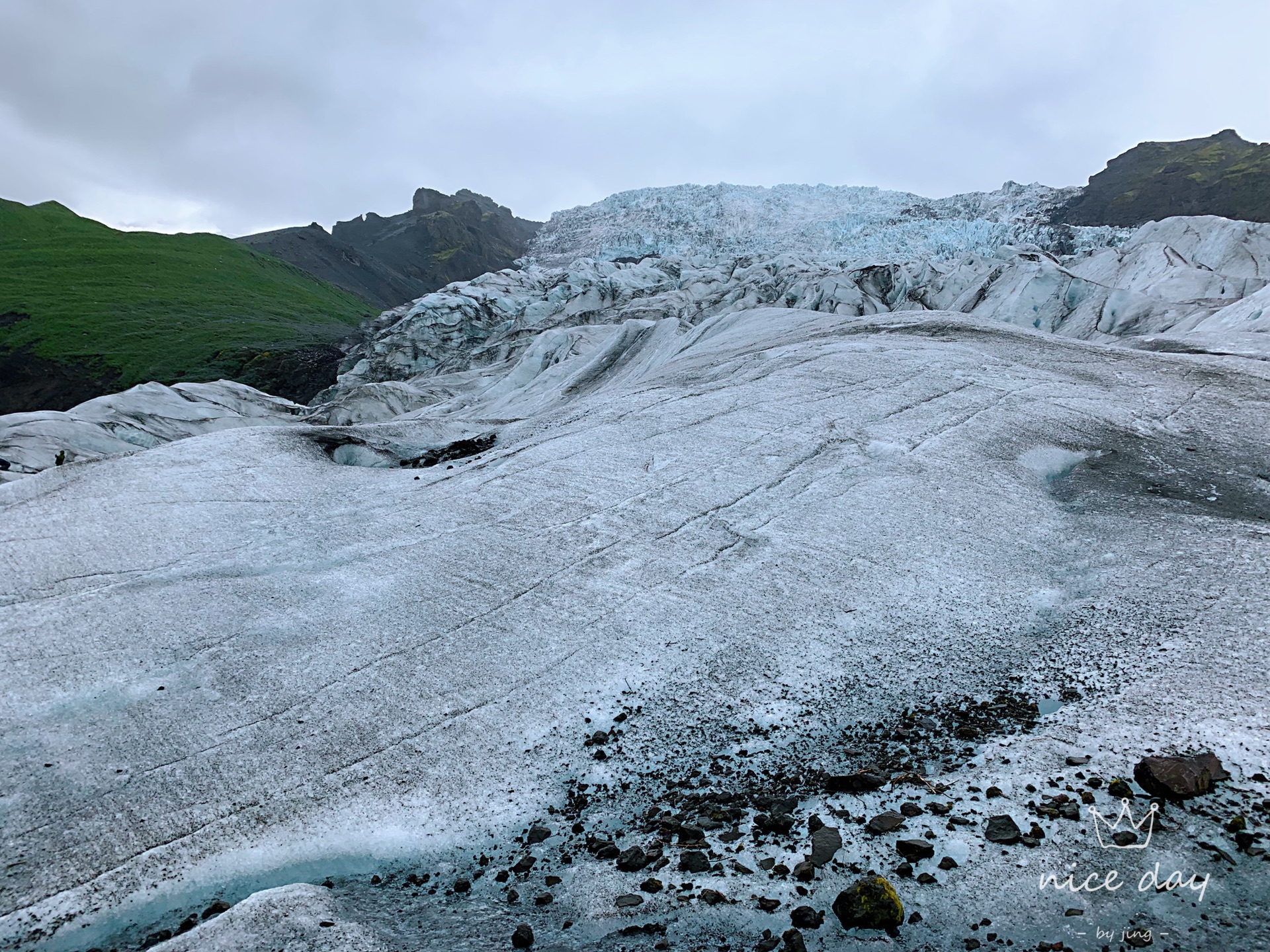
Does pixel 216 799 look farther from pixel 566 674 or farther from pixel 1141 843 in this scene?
pixel 1141 843

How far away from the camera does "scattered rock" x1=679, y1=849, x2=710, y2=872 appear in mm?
6117

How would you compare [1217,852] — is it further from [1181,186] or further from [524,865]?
[1181,186]

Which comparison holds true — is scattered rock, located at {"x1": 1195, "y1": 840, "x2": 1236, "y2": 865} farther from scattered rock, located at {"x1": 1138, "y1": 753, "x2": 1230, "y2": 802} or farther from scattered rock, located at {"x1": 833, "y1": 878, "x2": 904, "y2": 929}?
scattered rock, located at {"x1": 833, "y1": 878, "x2": 904, "y2": 929}

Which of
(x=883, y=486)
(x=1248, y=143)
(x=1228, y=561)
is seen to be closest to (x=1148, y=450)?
(x=1228, y=561)

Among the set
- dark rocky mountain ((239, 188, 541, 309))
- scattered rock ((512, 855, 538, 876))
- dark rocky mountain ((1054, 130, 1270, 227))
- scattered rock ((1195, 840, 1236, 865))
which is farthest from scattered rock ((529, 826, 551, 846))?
dark rocky mountain ((239, 188, 541, 309))

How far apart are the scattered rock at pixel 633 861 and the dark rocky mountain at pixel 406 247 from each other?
13798 centimetres

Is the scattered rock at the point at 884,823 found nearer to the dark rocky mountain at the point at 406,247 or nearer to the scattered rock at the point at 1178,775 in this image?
the scattered rock at the point at 1178,775

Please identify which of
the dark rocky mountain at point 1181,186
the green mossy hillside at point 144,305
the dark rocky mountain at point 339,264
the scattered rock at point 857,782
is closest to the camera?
the scattered rock at point 857,782

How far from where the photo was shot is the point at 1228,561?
10156mm

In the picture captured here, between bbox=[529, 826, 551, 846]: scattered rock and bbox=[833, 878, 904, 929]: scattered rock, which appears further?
bbox=[529, 826, 551, 846]: scattered rock

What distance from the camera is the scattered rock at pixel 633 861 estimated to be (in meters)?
6.33

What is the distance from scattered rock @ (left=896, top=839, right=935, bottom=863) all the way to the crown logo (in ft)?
4.16

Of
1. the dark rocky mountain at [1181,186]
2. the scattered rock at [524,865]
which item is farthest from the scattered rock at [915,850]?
the dark rocky mountain at [1181,186]

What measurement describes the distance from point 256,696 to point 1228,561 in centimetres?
1286
